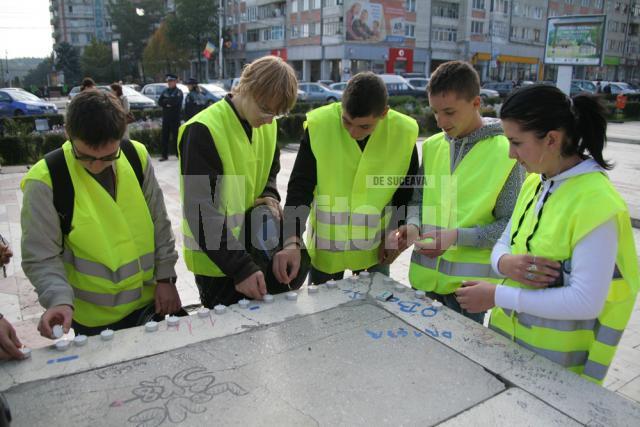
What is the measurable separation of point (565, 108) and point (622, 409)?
0.89 m

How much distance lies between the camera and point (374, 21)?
41.3m

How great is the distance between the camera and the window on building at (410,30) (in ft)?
144

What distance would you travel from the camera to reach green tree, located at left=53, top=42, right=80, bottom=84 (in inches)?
2242

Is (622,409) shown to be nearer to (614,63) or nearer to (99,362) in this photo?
(99,362)

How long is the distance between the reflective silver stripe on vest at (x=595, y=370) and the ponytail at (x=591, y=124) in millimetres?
631

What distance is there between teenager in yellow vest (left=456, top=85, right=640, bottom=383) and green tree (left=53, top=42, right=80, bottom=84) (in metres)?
63.1

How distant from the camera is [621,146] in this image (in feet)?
48.1

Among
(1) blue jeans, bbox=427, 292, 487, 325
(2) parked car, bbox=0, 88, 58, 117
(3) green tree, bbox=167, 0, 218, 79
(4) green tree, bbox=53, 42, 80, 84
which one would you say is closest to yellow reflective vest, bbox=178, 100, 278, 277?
(1) blue jeans, bbox=427, 292, 487, 325

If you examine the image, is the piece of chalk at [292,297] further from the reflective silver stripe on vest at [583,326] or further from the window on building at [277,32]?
the window on building at [277,32]

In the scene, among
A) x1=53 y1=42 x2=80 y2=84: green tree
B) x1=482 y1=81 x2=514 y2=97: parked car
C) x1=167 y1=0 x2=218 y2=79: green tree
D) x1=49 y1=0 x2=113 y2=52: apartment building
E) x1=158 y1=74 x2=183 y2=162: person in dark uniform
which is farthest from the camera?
x1=49 y1=0 x2=113 y2=52: apartment building

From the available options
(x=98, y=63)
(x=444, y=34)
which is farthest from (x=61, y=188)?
(x=98, y=63)

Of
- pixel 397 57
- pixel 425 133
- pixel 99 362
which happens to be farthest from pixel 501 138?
pixel 397 57

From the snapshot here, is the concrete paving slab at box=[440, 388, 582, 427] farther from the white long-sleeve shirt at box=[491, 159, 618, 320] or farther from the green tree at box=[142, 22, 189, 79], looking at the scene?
the green tree at box=[142, 22, 189, 79]

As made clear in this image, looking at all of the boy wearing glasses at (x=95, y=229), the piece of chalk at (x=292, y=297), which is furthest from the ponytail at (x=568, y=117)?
the boy wearing glasses at (x=95, y=229)
